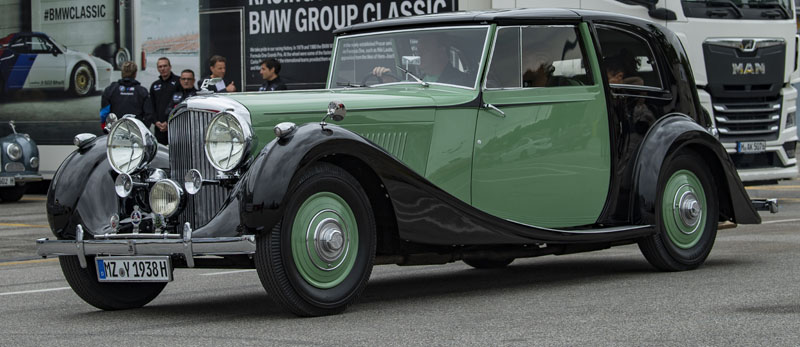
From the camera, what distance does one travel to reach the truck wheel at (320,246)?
650 centimetres

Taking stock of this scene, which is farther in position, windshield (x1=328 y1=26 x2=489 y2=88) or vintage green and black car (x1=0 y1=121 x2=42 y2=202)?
vintage green and black car (x1=0 y1=121 x2=42 y2=202)

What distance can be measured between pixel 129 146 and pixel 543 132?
2.60 metres

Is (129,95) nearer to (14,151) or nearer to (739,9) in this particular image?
(14,151)

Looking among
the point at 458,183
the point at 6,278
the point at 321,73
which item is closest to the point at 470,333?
the point at 458,183

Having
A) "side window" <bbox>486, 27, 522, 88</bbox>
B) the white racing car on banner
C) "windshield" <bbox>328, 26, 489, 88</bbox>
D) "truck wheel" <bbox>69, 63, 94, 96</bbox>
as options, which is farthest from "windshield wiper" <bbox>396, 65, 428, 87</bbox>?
"truck wheel" <bbox>69, 63, 94, 96</bbox>

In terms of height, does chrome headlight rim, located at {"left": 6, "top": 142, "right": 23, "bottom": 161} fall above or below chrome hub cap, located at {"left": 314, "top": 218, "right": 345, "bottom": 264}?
below

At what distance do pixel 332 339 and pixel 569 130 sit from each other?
9.65 feet

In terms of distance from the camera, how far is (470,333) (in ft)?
19.8

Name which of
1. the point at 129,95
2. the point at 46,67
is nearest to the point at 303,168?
the point at 129,95

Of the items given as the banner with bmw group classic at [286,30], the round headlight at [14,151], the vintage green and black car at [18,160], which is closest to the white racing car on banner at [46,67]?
the vintage green and black car at [18,160]

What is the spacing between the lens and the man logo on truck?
14.6 m

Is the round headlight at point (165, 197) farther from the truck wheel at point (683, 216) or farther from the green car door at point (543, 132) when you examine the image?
the truck wheel at point (683, 216)

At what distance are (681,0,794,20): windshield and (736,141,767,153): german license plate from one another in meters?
1.45

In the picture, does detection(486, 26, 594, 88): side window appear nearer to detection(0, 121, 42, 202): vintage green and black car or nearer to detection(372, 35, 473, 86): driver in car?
detection(372, 35, 473, 86): driver in car
